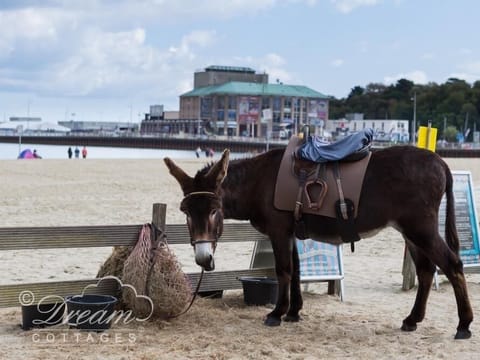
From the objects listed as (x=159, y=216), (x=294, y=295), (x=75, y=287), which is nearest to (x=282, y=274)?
(x=294, y=295)

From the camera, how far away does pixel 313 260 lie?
8672mm

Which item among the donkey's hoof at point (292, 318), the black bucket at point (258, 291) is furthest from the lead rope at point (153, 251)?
the donkey's hoof at point (292, 318)

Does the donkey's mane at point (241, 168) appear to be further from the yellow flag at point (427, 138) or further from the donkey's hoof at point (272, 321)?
the yellow flag at point (427, 138)

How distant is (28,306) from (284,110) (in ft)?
546

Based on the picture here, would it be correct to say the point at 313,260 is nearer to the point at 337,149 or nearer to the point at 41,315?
the point at 337,149

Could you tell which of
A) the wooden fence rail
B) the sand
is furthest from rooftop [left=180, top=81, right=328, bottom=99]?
the wooden fence rail

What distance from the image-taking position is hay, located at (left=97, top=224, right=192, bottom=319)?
6.88 metres

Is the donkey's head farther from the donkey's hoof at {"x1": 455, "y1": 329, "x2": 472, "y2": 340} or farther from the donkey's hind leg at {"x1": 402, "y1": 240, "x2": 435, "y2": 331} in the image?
the donkey's hoof at {"x1": 455, "y1": 329, "x2": 472, "y2": 340}

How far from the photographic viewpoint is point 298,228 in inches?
275

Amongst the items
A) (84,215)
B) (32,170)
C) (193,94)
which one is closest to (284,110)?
(193,94)

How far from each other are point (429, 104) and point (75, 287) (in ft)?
503

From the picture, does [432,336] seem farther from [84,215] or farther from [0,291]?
[84,215]

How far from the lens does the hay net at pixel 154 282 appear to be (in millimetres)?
6879

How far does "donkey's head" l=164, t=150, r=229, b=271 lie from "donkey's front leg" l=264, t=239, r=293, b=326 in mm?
792
